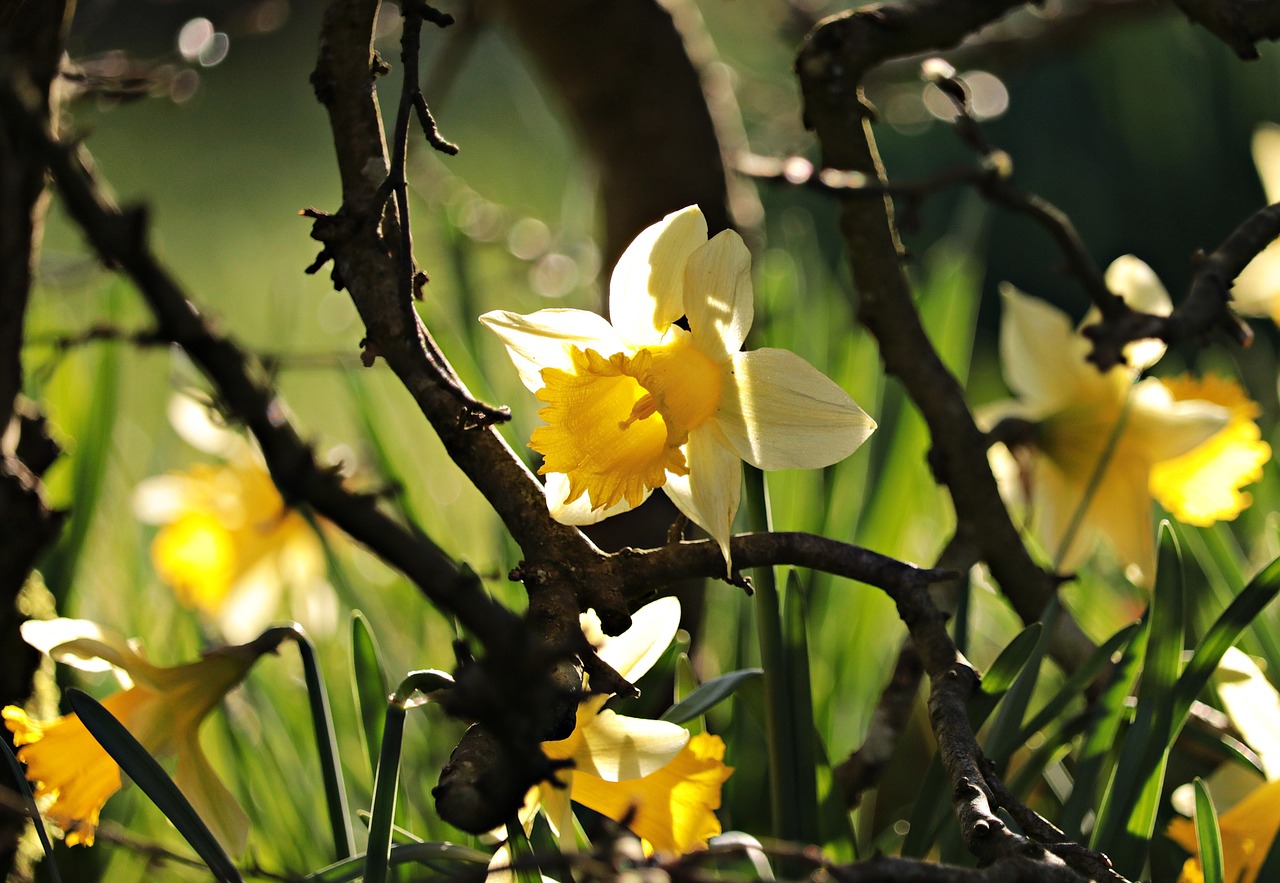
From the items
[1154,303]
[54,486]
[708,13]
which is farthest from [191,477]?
[708,13]

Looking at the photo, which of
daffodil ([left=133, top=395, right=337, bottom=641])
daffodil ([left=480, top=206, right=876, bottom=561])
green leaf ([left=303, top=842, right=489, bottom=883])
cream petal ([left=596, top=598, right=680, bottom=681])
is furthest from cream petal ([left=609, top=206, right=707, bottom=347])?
daffodil ([left=133, top=395, right=337, bottom=641])

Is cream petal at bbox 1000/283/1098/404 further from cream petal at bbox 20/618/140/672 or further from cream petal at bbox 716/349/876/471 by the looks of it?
cream petal at bbox 20/618/140/672

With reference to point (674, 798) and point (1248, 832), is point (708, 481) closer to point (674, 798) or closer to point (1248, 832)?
point (674, 798)

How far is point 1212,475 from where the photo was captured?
0.62 meters

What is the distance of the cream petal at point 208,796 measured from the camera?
422 millimetres

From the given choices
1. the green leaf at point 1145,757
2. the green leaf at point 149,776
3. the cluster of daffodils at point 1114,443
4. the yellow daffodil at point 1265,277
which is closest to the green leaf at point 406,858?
the green leaf at point 149,776

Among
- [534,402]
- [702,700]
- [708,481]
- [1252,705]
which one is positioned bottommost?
[534,402]

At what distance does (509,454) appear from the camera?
0.36 metres

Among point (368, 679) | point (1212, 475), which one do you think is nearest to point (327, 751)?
point (368, 679)

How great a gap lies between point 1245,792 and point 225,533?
71 centimetres

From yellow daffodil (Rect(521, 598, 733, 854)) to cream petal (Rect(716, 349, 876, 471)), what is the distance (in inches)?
3.1

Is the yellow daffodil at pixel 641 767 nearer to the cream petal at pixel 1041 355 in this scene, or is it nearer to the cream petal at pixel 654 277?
the cream petal at pixel 654 277

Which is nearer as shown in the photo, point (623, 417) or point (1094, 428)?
point (623, 417)

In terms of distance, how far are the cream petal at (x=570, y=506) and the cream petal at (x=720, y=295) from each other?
2.5 inches
